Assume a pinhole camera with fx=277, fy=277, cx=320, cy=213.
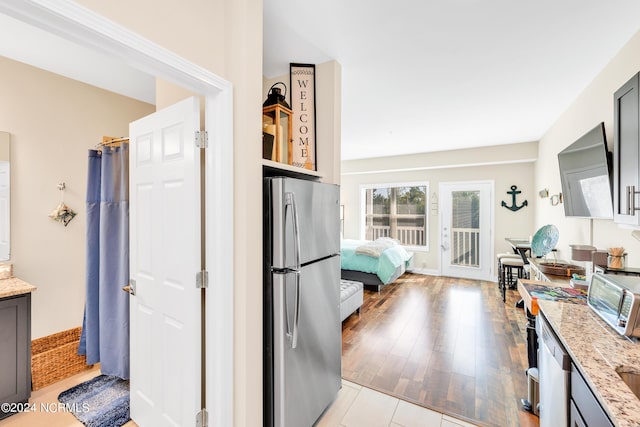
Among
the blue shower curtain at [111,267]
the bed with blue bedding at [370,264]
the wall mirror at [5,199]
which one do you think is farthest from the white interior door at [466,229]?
the wall mirror at [5,199]

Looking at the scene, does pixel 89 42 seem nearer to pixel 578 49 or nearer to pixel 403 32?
pixel 403 32

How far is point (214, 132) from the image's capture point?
138cm

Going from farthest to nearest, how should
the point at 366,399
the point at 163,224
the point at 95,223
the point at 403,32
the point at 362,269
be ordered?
1. the point at 362,269
2. the point at 95,223
3. the point at 366,399
4. the point at 403,32
5. the point at 163,224

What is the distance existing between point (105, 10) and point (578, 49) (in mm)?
3075

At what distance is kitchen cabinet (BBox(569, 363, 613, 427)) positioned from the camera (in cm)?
86

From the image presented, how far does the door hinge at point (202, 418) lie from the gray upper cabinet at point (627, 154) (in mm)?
2532

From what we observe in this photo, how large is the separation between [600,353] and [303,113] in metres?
2.20

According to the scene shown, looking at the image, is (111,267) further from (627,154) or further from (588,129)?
(588,129)

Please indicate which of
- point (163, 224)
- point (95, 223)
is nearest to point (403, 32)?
point (163, 224)

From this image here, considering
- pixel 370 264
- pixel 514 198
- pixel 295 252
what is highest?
pixel 514 198

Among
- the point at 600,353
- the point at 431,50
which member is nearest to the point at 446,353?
the point at 600,353

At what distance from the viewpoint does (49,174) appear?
2377 millimetres

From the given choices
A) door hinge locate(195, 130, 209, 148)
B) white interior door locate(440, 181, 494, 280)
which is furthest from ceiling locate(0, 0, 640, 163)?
white interior door locate(440, 181, 494, 280)

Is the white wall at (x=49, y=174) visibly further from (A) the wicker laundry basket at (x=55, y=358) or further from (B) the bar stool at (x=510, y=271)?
(B) the bar stool at (x=510, y=271)
